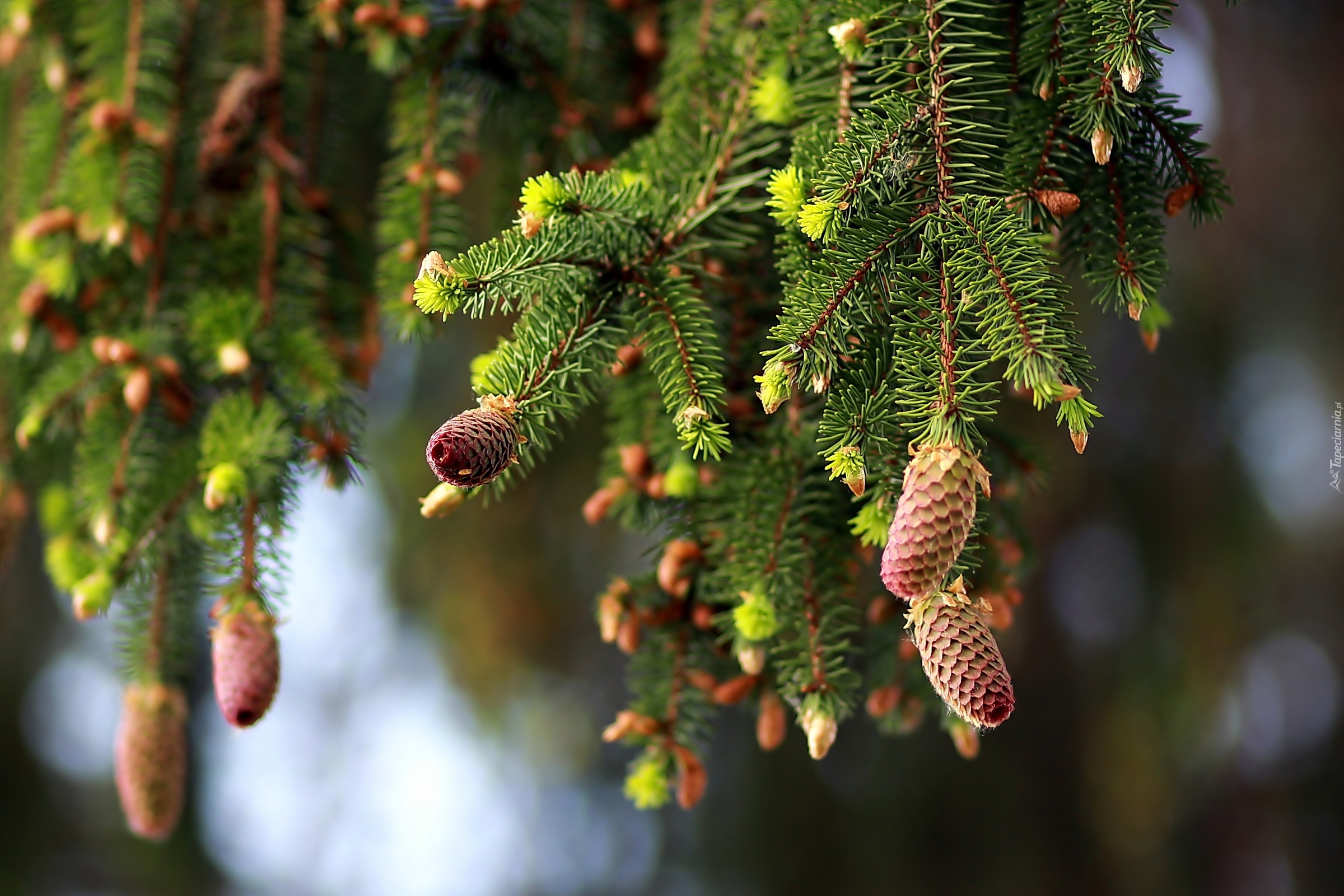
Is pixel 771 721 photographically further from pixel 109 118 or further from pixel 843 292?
pixel 109 118

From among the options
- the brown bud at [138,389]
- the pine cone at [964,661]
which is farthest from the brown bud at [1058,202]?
the brown bud at [138,389]

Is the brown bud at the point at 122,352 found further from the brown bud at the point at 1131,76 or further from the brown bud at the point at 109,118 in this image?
the brown bud at the point at 1131,76

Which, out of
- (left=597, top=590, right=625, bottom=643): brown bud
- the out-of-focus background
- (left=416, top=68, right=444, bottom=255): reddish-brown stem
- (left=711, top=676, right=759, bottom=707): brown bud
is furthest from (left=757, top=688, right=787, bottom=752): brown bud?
the out-of-focus background

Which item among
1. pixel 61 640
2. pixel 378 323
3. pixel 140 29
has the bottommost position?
pixel 378 323

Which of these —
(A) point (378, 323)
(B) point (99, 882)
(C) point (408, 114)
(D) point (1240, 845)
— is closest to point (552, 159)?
(C) point (408, 114)

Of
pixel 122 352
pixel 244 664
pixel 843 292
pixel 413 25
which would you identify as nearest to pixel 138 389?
pixel 122 352

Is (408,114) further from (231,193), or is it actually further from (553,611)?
(553,611)
